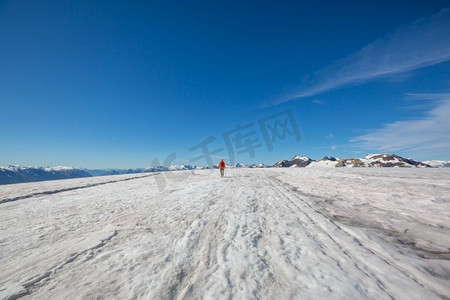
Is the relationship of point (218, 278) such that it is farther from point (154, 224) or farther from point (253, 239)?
point (154, 224)

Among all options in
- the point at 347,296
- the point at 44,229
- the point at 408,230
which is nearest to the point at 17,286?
the point at 44,229

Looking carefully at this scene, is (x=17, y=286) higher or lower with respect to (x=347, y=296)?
higher

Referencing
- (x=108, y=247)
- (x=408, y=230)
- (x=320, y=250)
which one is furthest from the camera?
(x=408, y=230)

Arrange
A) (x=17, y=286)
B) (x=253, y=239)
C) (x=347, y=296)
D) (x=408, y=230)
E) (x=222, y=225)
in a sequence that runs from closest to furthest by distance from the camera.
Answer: (x=347, y=296), (x=17, y=286), (x=253, y=239), (x=408, y=230), (x=222, y=225)

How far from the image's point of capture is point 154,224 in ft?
19.1

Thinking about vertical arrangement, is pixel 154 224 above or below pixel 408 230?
above

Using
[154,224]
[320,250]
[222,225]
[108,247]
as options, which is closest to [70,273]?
[108,247]

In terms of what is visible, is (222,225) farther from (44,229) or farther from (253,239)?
(44,229)

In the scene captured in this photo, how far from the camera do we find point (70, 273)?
3354mm

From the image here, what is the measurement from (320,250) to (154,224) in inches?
182

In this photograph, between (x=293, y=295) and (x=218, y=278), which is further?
(x=218, y=278)

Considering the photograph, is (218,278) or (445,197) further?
(445,197)

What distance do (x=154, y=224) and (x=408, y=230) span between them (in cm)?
734

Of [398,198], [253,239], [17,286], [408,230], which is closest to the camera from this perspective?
[17,286]
